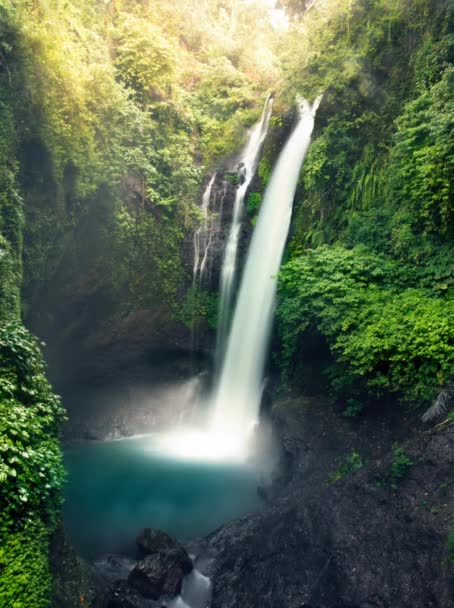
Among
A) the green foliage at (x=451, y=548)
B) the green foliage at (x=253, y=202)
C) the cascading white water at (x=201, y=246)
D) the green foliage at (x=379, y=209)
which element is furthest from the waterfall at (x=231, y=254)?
the green foliage at (x=451, y=548)

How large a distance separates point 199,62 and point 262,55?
3.23m

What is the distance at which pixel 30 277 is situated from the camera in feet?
38.9

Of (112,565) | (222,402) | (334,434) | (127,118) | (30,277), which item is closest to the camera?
(112,565)

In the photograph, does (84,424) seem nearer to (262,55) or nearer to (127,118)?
(127,118)

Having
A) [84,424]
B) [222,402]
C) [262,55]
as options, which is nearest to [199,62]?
[262,55]

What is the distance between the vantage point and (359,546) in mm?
6668

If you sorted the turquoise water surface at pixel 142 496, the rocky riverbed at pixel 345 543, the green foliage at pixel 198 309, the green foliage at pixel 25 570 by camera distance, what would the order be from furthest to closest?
the green foliage at pixel 198 309 → the turquoise water surface at pixel 142 496 → the rocky riverbed at pixel 345 543 → the green foliage at pixel 25 570

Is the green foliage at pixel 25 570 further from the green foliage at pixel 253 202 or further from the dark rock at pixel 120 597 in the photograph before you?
the green foliage at pixel 253 202

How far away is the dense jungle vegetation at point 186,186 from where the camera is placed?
7.55 m

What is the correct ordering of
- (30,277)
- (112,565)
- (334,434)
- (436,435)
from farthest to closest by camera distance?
(30,277)
(334,434)
(112,565)
(436,435)

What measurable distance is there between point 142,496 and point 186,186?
10685 millimetres

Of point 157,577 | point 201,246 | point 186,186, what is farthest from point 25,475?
point 186,186

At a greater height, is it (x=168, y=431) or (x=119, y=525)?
(x=168, y=431)

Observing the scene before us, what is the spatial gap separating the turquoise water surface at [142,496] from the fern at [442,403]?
5269 mm
